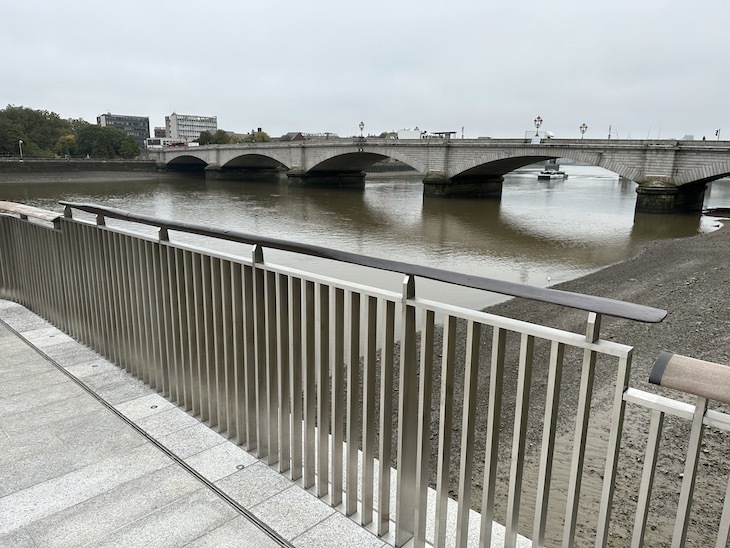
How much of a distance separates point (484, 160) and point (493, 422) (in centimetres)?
3269

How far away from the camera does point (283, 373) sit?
2400 millimetres

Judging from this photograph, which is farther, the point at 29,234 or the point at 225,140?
the point at 225,140

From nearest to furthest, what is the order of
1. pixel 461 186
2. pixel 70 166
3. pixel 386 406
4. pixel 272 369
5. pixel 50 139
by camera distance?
pixel 386 406
pixel 272 369
pixel 461 186
pixel 70 166
pixel 50 139

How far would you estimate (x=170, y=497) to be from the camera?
2289mm

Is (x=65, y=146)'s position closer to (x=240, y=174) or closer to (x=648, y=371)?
(x=240, y=174)

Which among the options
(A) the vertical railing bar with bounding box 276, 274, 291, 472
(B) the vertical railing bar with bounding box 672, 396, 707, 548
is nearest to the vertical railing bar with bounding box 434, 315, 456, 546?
(B) the vertical railing bar with bounding box 672, 396, 707, 548

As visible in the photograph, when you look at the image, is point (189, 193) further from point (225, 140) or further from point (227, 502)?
point (225, 140)

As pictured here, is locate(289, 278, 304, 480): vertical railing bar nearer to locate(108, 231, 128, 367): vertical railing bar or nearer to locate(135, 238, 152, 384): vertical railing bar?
locate(135, 238, 152, 384): vertical railing bar

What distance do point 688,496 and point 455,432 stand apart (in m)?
3.63

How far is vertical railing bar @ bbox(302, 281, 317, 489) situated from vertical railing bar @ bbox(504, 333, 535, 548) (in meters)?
0.90

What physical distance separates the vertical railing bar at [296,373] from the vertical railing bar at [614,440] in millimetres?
1235

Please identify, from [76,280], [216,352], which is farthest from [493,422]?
[76,280]

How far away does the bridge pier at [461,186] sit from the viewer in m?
34.9

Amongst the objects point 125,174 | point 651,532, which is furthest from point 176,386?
point 125,174
